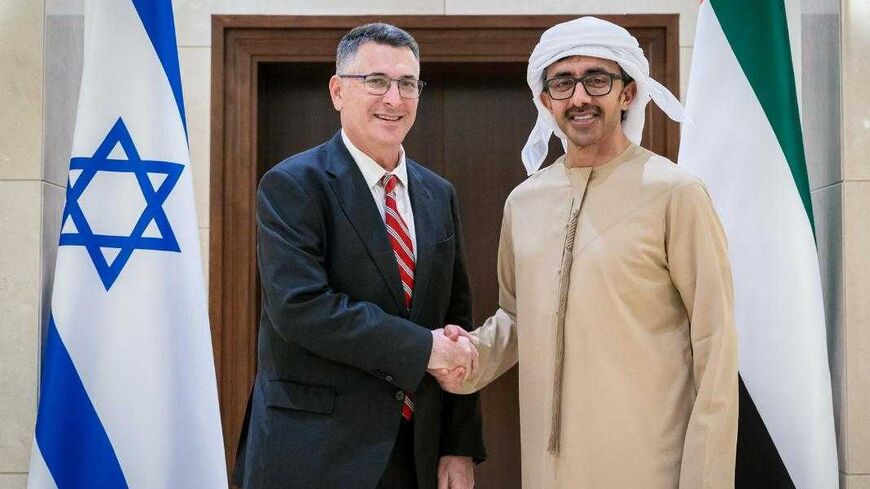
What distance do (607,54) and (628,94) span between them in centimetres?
13

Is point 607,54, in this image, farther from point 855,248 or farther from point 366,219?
point 855,248

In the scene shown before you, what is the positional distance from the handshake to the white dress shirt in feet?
0.69

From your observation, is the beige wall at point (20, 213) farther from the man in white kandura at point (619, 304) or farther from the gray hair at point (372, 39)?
the man in white kandura at point (619, 304)

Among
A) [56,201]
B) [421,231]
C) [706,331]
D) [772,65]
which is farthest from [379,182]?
[772,65]

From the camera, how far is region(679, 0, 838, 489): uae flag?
2.17 meters

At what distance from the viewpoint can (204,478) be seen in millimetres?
2316

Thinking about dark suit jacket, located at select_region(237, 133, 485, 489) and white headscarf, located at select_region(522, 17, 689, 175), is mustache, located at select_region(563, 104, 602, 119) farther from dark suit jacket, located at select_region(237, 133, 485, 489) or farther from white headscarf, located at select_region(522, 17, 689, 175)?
dark suit jacket, located at select_region(237, 133, 485, 489)

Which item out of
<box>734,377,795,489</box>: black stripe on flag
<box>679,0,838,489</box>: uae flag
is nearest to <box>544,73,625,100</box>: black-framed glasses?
<box>679,0,838,489</box>: uae flag

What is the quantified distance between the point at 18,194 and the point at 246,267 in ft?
3.24

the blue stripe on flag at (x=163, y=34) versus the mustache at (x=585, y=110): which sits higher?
the blue stripe on flag at (x=163, y=34)

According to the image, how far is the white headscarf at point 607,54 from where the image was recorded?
1.83 m

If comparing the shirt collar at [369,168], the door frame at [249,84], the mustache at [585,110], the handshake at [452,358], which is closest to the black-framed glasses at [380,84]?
the shirt collar at [369,168]

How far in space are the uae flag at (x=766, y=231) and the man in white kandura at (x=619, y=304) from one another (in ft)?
1.66

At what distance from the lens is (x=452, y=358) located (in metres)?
1.94
